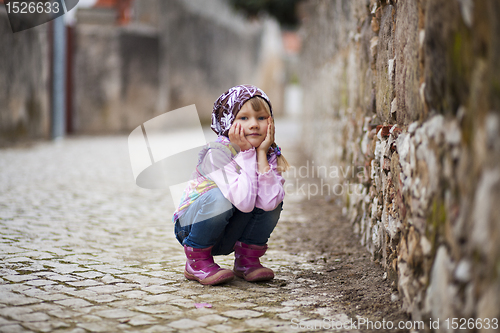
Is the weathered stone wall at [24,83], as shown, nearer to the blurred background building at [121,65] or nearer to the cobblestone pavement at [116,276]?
the blurred background building at [121,65]

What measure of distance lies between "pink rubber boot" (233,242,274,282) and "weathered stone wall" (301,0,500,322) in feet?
1.95

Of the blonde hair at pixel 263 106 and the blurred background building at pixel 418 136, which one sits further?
the blonde hair at pixel 263 106

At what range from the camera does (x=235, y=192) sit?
2328 millimetres

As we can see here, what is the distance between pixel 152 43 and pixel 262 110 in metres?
10.7

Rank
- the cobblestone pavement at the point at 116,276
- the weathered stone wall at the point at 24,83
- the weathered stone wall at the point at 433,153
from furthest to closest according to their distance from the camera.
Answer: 1. the weathered stone wall at the point at 24,83
2. the cobblestone pavement at the point at 116,276
3. the weathered stone wall at the point at 433,153

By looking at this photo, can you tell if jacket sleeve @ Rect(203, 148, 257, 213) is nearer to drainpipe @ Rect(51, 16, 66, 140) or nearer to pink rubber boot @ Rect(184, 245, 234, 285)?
pink rubber boot @ Rect(184, 245, 234, 285)

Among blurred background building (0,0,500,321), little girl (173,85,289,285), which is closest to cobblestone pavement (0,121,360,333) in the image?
little girl (173,85,289,285)

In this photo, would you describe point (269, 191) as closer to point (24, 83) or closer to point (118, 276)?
point (118, 276)

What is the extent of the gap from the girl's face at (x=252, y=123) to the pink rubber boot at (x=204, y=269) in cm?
57

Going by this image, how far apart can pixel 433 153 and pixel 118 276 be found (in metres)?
1.63

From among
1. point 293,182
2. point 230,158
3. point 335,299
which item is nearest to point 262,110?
point 230,158

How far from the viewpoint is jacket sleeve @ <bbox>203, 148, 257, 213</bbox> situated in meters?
2.32

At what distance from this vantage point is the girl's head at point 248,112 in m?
2.42

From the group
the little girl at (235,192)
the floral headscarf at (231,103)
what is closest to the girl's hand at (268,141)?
the little girl at (235,192)
